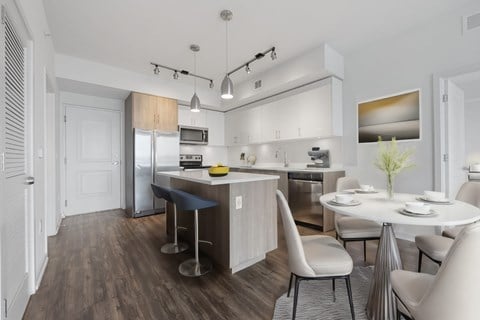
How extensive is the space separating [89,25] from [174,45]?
105 centimetres

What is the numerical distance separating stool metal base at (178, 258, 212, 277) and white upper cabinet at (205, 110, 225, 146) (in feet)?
11.9

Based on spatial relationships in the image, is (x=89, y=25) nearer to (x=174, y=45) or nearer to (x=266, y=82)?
(x=174, y=45)

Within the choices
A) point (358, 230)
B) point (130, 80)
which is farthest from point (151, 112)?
point (358, 230)

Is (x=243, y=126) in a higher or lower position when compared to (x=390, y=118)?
higher

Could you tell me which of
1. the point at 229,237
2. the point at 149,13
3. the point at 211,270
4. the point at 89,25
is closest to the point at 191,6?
the point at 149,13

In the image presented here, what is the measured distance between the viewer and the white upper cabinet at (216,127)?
562 centimetres

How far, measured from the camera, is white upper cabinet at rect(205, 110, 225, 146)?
18.5 ft

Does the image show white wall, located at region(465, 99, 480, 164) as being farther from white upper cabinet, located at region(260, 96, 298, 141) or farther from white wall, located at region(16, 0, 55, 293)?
white wall, located at region(16, 0, 55, 293)

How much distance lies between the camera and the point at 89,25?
9.05ft

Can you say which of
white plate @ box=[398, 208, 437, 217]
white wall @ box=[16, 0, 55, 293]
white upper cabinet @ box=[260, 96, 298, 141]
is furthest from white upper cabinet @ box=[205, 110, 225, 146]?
white plate @ box=[398, 208, 437, 217]

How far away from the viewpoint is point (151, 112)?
436cm

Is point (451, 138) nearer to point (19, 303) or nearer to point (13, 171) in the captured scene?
point (13, 171)

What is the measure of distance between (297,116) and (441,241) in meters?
2.75

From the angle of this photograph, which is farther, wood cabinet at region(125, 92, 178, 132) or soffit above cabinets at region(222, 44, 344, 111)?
wood cabinet at region(125, 92, 178, 132)
